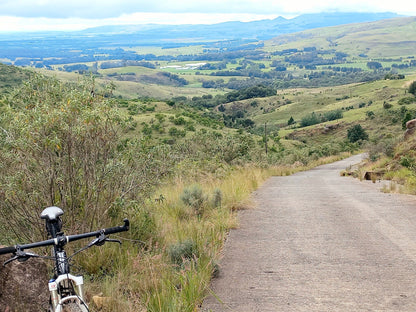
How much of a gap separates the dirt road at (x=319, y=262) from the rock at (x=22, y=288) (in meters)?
1.50

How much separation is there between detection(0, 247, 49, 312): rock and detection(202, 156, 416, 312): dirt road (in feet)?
4.92

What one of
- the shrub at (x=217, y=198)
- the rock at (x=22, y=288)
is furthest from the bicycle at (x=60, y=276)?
the shrub at (x=217, y=198)

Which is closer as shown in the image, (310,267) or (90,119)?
(90,119)

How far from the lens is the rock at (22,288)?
11.5ft

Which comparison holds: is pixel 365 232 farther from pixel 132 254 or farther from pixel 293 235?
pixel 132 254

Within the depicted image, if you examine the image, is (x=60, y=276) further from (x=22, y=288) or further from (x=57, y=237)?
(x=22, y=288)

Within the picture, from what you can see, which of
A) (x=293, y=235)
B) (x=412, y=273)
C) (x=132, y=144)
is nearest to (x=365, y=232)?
(x=293, y=235)

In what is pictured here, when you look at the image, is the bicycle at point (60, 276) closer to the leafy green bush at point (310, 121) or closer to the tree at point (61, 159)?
the tree at point (61, 159)

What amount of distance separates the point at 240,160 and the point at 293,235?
13097 mm

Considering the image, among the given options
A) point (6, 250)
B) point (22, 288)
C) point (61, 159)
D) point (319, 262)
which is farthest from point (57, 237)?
point (319, 262)

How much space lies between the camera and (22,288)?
3586 mm

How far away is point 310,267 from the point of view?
199 inches

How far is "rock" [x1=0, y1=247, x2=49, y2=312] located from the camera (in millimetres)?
3516

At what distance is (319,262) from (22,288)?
3396 mm
